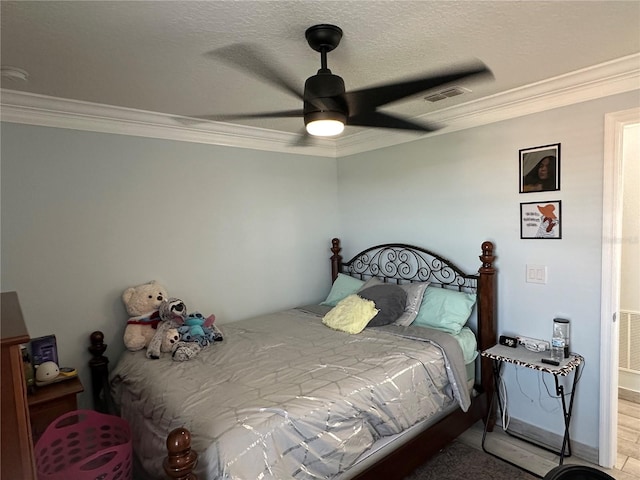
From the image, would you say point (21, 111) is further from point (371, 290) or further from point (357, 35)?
point (371, 290)

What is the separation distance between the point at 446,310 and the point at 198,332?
1875mm

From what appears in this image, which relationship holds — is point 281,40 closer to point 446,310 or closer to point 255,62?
point 255,62

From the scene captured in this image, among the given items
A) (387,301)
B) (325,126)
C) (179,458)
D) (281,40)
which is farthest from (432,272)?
(179,458)

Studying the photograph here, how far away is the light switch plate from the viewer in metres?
2.63

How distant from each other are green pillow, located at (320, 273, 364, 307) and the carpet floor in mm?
1520

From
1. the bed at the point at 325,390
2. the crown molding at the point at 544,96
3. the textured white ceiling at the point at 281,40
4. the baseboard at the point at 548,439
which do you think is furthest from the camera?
the baseboard at the point at 548,439

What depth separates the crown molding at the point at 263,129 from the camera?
2.27 meters

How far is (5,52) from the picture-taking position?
1782 mm

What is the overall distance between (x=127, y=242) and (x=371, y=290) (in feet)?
6.53

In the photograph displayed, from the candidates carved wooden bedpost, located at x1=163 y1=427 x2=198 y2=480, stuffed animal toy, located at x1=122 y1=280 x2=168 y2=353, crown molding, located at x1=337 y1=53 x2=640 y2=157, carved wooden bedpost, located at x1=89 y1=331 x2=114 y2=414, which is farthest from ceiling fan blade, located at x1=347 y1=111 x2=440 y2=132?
carved wooden bedpost, located at x1=89 y1=331 x2=114 y2=414

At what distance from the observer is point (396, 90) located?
1.74 metres

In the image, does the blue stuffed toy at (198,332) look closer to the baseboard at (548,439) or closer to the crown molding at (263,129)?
the crown molding at (263,129)

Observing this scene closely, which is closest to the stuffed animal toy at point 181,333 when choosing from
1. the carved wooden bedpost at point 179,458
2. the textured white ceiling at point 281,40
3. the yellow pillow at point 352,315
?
the yellow pillow at point 352,315

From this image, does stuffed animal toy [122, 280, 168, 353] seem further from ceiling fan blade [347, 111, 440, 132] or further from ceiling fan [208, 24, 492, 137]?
ceiling fan blade [347, 111, 440, 132]
